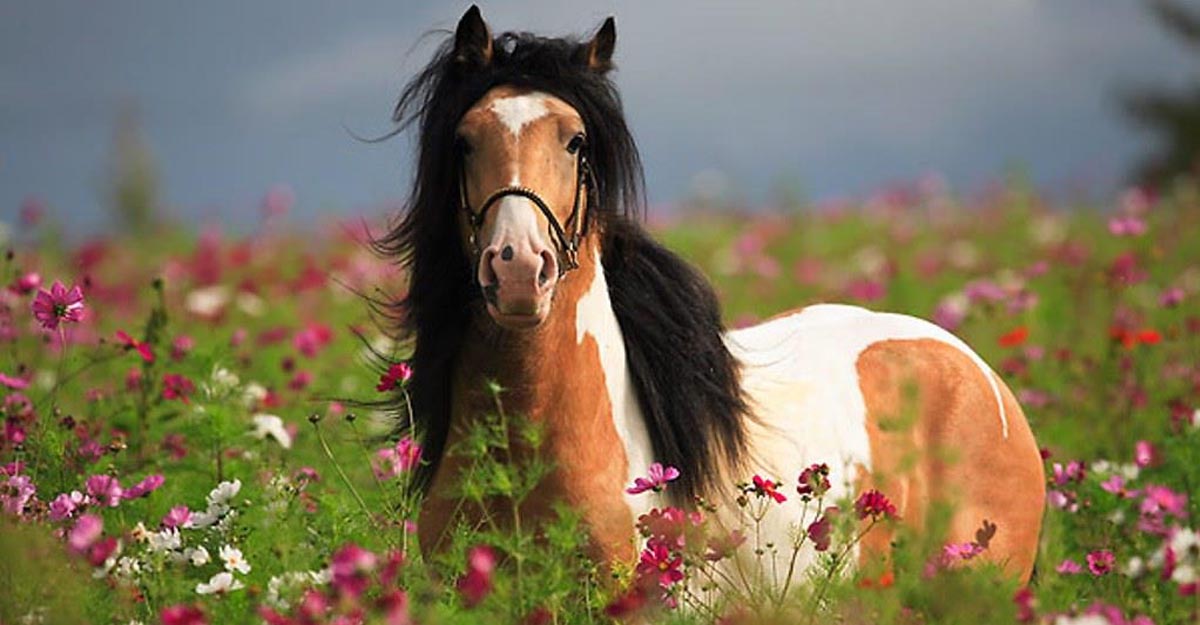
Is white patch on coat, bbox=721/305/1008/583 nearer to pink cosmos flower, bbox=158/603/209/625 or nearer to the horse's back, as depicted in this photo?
the horse's back

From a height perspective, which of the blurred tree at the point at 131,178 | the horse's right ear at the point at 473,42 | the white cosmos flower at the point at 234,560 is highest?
the horse's right ear at the point at 473,42

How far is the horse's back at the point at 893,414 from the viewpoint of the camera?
5.41 meters

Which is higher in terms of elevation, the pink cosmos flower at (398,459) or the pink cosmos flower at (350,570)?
the pink cosmos flower at (350,570)

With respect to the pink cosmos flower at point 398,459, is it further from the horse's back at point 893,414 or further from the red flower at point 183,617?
the red flower at point 183,617

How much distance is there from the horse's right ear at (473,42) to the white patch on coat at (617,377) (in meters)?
0.62

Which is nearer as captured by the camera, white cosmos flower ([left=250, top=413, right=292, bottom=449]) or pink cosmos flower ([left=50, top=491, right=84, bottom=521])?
pink cosmos flower ([left=50, top=491, right=84, bottom=521])

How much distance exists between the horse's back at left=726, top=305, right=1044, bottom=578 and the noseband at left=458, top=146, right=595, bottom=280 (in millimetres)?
946

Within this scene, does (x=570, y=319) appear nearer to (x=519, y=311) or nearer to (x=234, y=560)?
(x=519, y=311)

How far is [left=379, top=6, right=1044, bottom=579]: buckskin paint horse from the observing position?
4.50 metres

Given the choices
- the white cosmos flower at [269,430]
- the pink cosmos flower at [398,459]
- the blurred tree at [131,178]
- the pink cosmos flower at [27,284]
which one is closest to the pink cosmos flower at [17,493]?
the pink cosmos flower at [398,459]

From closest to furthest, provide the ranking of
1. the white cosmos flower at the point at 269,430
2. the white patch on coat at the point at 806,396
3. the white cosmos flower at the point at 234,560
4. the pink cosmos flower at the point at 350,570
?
the pink cosmos flower at the point at 350,570 → the white cosmos flower at the point at 234,560 → the white patch on coat at the point at 806,396 → the white cosmos flower at the point at 269,430

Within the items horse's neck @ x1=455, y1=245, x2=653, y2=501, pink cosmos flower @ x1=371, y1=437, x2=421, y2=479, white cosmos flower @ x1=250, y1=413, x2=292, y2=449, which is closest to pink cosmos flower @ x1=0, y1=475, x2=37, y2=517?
pink cosmos flower @ x1=371, y1=437, x2=421, y2=479

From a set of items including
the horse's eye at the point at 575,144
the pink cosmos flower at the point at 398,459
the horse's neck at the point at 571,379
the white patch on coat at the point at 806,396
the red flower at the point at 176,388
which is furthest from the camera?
the red flower at the point at 176,388

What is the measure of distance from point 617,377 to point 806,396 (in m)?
0.82
